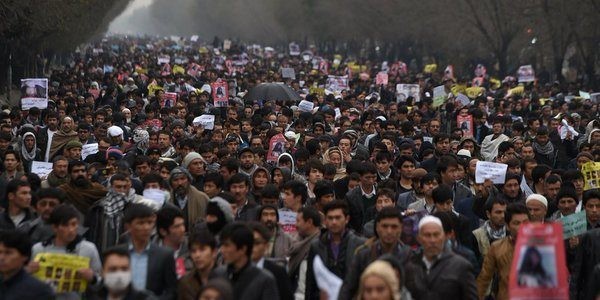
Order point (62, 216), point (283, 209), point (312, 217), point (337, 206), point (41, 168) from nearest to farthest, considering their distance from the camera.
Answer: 1. point (62, 216)
2. point (337, 206)
3. point (312, 217)
4. point (283, 209)
5. point (41, 168)

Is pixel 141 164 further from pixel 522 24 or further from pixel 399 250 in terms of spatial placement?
pixel 522 24

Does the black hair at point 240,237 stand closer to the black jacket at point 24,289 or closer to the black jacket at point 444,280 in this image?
the black jacket at point 444,280

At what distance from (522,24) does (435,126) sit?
119ft

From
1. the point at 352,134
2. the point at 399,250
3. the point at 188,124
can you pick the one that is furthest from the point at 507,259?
the point at 188,124

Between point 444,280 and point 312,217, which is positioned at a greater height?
point 312,217

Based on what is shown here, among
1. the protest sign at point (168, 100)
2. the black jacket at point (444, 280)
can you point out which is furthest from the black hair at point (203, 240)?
the protest sign at point (168, 100)

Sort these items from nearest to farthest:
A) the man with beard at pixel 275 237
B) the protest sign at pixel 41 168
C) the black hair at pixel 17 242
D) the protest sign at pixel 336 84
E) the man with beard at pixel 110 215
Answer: the black hair at pixel 17 242, the man with beard at pixel 275 237, the man with beard at pixel 110 215, the protest sign at pixel 41 168, the protest sign at pixel 336 84

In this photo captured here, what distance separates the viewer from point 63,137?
1606 centimetres

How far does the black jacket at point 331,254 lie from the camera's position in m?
8.30

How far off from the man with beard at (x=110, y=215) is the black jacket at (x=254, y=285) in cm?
258

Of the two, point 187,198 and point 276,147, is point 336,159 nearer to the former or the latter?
point 276,147

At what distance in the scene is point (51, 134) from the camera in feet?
53.4

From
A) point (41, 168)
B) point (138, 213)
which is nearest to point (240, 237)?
point (138, 213)

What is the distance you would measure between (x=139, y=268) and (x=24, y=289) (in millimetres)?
774
